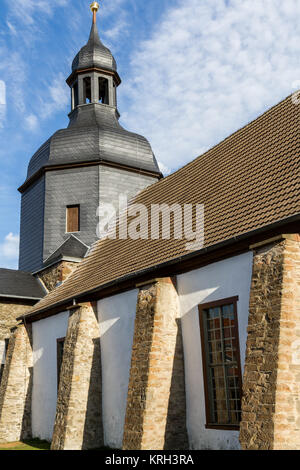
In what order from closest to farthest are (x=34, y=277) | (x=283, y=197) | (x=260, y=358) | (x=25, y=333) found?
(x=260, y=358), (x=283, y=197), (x=25, y=333), (x=34, y=277)

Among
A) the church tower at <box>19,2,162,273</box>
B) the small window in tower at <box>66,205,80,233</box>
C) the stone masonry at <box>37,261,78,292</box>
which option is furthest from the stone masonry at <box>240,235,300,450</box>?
the small window in tower at <box>66,205,80,233</box>

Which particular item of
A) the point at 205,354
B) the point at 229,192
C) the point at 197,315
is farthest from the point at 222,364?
the point at 229,192

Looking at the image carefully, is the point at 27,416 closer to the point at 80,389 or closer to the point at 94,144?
the point at 80,389

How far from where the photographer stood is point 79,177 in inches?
858

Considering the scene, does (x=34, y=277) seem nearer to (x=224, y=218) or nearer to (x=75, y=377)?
(x=75, y=377)

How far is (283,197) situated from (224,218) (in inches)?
63.5

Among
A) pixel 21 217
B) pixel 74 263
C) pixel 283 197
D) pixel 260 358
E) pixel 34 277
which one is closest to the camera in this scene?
pixel 260 358

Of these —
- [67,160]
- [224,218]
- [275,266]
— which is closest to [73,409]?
[224,218]

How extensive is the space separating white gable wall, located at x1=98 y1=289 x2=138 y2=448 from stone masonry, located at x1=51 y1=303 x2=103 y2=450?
0.20 metres

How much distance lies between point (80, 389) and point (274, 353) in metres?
6.43

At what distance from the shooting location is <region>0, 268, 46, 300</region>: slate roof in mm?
20297

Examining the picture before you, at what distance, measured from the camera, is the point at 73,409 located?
1209 cm

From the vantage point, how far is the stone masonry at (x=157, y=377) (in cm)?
959
